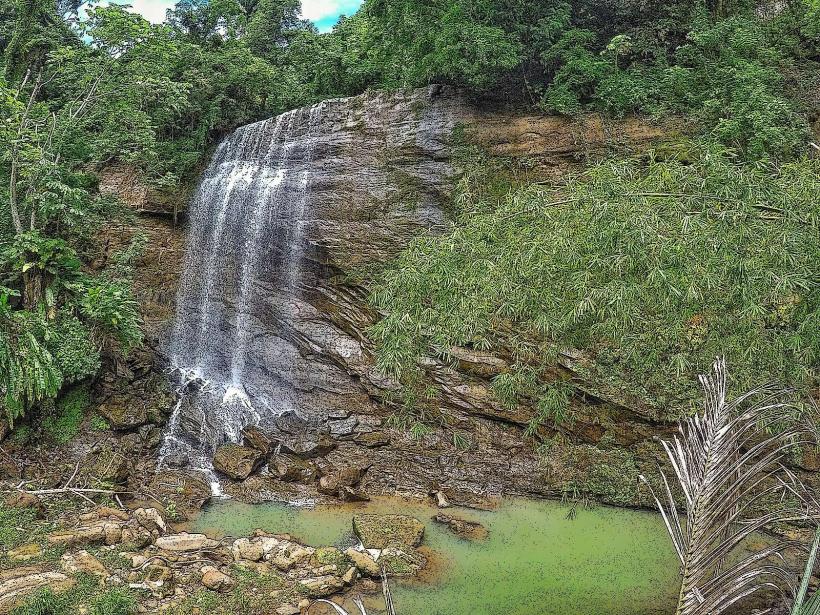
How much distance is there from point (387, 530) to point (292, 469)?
2419mm

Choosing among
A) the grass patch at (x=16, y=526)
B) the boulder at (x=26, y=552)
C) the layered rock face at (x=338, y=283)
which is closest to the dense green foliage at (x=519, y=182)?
the layered rock face at (x=338, y=283)

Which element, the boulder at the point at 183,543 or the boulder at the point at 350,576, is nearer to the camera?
the boulder at the point at 350,576

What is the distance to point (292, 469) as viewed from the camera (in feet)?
28.9

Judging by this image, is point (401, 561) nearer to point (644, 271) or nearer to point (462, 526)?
point (462, 526)

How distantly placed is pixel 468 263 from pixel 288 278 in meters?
7.45

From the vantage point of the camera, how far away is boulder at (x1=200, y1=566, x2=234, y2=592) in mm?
5539

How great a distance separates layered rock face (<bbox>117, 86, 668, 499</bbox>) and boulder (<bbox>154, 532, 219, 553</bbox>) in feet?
7.74

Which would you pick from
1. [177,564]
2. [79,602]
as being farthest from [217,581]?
[79,602]

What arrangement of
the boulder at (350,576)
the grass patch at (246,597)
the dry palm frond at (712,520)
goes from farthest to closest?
the boulder at (350,576) → the grass patch at (246,597) → the dry palm frond at (712,520)

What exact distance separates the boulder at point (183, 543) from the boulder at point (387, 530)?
5.59 feet

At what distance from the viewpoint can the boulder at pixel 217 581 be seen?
18.2 ft

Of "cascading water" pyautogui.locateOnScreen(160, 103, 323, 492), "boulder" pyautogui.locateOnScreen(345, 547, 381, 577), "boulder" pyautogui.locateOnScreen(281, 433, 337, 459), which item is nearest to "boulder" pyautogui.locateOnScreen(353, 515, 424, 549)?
"boulder" pyautogui.locateOnScreen(345, 547, 381, 577)

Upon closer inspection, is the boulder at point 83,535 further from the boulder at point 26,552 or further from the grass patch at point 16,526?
the grass patch at point 16,526

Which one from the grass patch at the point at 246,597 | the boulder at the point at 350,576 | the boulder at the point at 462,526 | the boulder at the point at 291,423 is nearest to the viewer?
the grass patch at the point at 246,597
